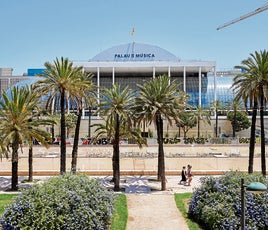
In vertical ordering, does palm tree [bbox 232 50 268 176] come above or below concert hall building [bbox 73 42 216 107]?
below

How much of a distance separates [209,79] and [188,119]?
3402 cm

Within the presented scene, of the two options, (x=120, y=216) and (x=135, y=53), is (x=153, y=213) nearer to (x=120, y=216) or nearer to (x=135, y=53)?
(x=120, y=216)

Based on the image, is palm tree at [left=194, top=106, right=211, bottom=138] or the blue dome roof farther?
the blue dome roof

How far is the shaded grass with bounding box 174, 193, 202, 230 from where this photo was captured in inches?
640

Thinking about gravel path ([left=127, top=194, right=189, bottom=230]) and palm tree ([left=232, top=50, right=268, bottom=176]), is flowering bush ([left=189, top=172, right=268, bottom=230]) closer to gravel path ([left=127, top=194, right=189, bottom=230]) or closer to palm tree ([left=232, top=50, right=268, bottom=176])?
gravel path ([left=127, top=194, right=189, bottom=230])

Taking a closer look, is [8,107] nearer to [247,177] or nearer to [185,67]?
[247,177]

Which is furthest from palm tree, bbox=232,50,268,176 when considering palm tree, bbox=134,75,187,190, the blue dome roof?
the blue dome roof

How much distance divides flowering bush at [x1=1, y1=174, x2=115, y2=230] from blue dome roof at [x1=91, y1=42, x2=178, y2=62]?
9370 centimetres

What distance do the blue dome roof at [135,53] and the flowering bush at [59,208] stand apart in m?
93.7

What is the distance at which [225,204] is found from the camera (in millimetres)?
15742

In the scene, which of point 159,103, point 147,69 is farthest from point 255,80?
point 147,69

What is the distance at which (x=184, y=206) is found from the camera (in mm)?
19172

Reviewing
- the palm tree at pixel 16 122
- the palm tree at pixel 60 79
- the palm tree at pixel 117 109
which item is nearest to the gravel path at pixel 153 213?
the palm tree at pixel 117 109

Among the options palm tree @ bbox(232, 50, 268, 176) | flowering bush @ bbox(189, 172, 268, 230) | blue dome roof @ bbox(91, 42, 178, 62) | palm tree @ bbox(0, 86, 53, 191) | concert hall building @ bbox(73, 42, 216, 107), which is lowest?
flowering bush @ bbox(189, 172, 268, 230)
